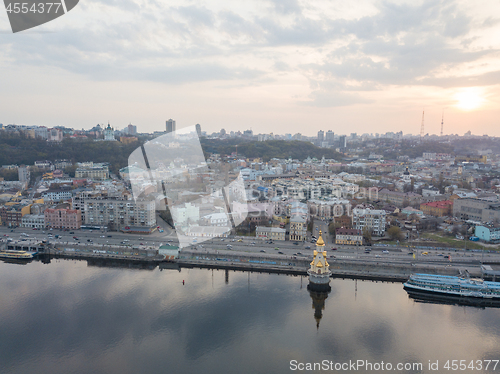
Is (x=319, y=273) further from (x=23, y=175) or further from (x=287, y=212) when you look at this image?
(x=23, y=175)

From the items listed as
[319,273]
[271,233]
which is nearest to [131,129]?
[271,233]

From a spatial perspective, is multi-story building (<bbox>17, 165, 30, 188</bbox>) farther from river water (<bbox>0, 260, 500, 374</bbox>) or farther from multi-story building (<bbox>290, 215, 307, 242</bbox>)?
multi-story building (<bbox>290, 215, 307, 242</bbox>)

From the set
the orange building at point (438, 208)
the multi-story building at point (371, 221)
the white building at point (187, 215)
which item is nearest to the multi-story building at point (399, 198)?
the orange building at point (438, 208)

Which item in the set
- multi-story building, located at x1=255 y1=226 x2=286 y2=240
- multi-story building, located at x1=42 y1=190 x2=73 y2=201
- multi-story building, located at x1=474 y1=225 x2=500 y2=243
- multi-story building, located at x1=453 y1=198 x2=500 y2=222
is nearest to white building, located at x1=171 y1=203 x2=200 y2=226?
multi-story building, located at x1=255 y1=226 x2=286 y2=240

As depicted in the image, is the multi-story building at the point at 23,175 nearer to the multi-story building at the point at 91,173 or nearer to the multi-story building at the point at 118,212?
the multi-story building at the point at 91,173

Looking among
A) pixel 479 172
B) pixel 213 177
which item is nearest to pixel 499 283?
pixel 213 177

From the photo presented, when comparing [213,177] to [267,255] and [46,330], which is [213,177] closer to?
[267,255]

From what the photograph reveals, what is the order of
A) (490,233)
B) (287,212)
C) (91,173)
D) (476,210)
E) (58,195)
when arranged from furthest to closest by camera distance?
(91,173) < (58,195) < (287,212) < (476,210) < (490,233)
